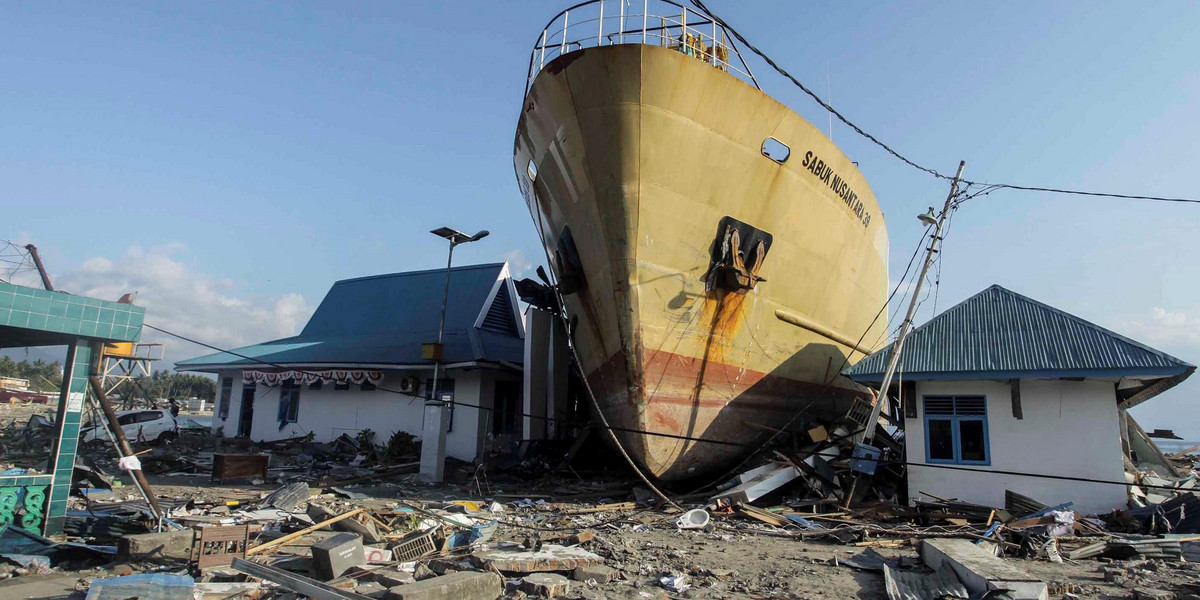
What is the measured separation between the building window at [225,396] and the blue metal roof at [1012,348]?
18459 mm

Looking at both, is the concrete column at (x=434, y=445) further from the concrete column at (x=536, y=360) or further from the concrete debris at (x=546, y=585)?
the concrete debris at (x=546, y=585)

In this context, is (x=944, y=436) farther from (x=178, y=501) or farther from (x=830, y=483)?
(x=178, y=501)

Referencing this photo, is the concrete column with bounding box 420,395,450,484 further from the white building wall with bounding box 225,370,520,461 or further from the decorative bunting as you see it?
the decorative bunting

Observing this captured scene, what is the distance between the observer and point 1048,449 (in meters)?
9.52

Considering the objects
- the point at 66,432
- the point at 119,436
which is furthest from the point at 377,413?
the point at 119,436

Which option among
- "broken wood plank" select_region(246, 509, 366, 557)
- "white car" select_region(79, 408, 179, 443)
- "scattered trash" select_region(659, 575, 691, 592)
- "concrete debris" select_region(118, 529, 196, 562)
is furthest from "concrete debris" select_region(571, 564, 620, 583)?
"white car" select_region(79, 408, 179, 443)

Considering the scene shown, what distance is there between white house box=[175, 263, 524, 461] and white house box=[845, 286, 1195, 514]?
8744mm

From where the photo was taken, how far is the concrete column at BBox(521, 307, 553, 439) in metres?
14.0

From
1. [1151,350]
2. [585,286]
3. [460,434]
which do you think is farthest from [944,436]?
[460,434]

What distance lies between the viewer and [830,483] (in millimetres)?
10281

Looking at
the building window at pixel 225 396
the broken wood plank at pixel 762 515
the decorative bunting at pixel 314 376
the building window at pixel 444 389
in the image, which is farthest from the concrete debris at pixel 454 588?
the building window at pixel 225 396

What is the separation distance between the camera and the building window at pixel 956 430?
9.99 m

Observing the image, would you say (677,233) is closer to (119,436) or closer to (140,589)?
(119,436)

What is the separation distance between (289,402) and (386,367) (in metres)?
4.32
